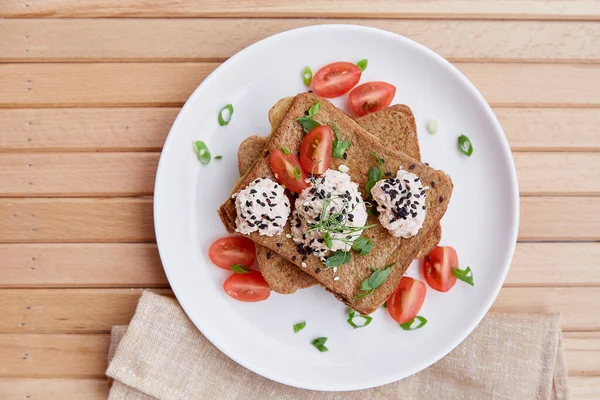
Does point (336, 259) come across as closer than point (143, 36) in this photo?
Yes

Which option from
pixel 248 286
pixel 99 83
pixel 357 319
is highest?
pixel 357 319

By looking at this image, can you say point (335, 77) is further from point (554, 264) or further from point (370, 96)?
point (554, 264)

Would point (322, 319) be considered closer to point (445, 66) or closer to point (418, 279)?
point (418, 279)

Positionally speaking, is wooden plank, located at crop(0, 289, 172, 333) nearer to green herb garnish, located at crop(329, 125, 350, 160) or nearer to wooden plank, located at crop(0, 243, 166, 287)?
wooden plank, located at crop(0, 243, 166, 287)

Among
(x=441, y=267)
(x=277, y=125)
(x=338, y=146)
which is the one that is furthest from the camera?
(x=441, y=267)

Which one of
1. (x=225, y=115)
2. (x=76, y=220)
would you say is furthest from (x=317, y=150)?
(x=76, y=220)

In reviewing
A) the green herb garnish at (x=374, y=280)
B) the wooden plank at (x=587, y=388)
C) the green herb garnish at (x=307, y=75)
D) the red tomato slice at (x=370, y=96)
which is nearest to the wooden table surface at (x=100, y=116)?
the green herb garnish at (x=307, y=75)

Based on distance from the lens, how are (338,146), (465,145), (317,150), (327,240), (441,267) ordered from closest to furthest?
(327,240) → (317,150) → (338,146) → (441,267) → (465,145)
